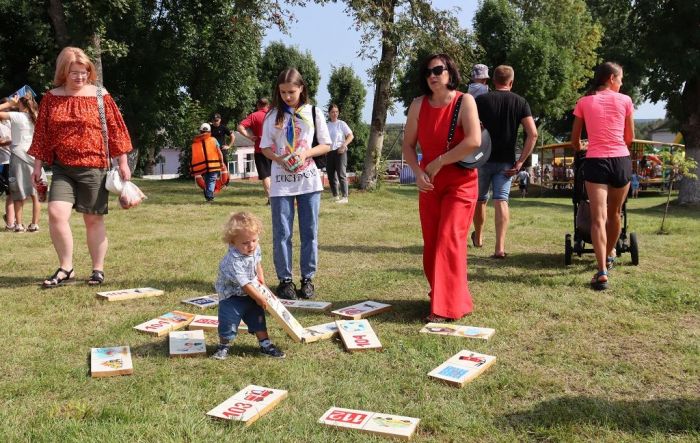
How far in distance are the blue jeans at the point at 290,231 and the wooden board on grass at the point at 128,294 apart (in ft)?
3.64

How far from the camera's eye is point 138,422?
2865 millimetres

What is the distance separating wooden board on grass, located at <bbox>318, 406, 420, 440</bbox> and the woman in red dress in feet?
5.88

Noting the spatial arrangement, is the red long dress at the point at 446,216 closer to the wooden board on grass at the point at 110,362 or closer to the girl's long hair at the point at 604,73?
the girl's long hair at the point at 604,73

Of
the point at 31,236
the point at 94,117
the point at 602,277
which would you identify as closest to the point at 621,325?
the point at 602,277

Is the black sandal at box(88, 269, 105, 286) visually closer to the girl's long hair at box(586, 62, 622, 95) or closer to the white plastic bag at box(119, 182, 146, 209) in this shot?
the white plastic bag at box(119, 182, 146, 209)

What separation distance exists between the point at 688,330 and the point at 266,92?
4465 cm

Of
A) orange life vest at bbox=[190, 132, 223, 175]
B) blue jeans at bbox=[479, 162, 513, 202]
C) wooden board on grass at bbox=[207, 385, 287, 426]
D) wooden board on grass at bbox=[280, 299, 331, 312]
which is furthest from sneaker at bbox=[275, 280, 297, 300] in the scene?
orange life vest at bbox=[190, 132, 223, 175]

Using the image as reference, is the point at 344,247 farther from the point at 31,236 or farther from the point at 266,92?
the point at 266,92

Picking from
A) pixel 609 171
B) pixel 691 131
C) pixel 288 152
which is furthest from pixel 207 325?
pixel 691 131

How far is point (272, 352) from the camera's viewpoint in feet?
12.6

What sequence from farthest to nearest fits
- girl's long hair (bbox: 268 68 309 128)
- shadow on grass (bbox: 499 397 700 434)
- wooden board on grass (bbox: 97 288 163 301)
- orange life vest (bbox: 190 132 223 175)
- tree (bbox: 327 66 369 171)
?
tree (bbox: 327 66 369 171) → orange life vest (bbox: 190 132 223 175) → girl's long hair (bbox: 268 68 309 128) → wooden board on grass (bbox: 97 288 163 301) → shadow on grass (bbox: 499 397 700 434)

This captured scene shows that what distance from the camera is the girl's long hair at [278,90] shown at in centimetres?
525

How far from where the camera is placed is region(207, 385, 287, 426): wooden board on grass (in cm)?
291

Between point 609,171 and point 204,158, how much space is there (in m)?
9.49
